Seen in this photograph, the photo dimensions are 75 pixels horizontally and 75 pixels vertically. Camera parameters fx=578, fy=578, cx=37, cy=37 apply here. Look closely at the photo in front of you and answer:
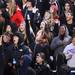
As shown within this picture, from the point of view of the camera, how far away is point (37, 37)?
17031 millimetres

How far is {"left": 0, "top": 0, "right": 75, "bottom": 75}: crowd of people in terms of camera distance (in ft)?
50.2

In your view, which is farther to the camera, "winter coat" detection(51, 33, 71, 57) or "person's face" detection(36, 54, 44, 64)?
"winter coat" detection(51, 33, 71, 57)

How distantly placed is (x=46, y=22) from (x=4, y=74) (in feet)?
12.0

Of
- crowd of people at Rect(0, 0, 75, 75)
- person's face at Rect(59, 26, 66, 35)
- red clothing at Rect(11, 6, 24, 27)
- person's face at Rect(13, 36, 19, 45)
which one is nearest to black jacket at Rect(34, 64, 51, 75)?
crowd of people at Rect(0, 0, 75, 75)

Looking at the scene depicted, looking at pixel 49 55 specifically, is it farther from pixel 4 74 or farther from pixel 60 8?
pixel 60 8

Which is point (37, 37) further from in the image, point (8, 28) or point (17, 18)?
point (17, 18)

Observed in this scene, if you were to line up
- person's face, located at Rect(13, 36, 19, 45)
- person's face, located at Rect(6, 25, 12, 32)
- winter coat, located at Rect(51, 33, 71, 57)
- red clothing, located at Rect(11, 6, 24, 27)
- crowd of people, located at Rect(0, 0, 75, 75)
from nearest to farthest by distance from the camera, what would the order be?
crowd of people, located at Rect(0, 0, 75, 75), person's face, located at Rect(13, 36, 19, 45), winter coat, located at Rect(51, 33, 71, 57), person's face, located at Rect(6, 25, 12, 32), red clothing, located at Rect(11, 6, 24, 27)

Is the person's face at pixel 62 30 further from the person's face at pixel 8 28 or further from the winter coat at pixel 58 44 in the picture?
the person's face at pixel 8 28

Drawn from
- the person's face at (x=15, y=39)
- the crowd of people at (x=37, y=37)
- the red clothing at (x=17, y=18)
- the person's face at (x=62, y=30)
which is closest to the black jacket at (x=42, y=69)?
the crowd of people at (x=37, y=37)

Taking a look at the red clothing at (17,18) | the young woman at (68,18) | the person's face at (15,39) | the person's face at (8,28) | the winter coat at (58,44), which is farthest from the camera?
the young woman at (68,18)

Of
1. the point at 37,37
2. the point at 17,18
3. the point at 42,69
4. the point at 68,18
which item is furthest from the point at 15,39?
the point at 68,18

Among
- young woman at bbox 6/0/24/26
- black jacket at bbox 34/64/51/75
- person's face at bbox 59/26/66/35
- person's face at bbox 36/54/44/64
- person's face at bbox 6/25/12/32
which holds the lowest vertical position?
black jacket at bbox 34/64/51/75

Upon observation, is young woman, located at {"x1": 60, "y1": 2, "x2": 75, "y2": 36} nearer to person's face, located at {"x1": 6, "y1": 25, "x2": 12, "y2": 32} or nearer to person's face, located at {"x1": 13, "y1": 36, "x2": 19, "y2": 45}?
person's face, located at {"x1": 6, "y1": 25, "x2": 12, "y2": 32}

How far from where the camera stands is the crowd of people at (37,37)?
50.2ft
